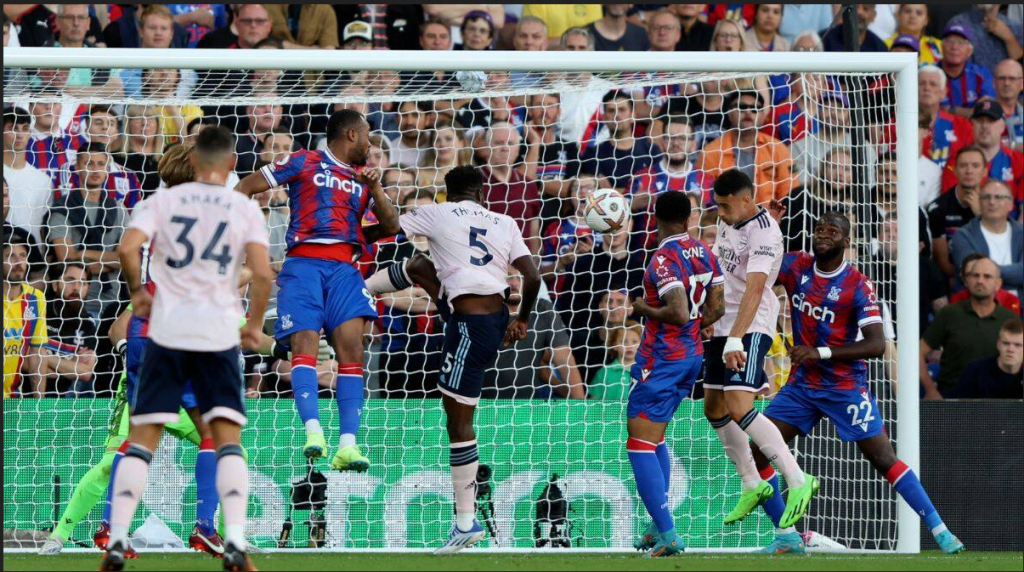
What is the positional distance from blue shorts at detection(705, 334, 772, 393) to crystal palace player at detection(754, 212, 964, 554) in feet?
0.73

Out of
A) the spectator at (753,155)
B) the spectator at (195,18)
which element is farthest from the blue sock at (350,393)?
the spectator at (195,18)

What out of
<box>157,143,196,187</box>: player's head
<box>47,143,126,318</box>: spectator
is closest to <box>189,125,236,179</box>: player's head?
<box>157,143,196,187</box>: player's head

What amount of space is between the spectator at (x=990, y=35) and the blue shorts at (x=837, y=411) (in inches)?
255

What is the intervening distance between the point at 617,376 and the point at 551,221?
1.41m

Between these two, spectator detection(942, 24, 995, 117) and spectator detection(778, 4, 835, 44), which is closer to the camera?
spectator detection(942, 24, 995, 117)

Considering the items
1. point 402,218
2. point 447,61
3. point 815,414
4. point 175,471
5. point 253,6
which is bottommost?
point 175,471

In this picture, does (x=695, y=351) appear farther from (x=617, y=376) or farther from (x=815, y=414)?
(x=617, y=376)

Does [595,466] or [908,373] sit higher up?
[908,373]

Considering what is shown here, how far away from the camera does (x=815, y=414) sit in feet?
29.3

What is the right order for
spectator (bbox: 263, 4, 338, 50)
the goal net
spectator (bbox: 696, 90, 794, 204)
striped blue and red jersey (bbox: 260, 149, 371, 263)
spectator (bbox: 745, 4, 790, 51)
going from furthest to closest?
spectator (bbox: 745, 4, 790, 51)
spectator (bbox: 263, 4, 338, 50)
spectator (bbox: 696, 90, 794, 204)
the goal net
striped blue and red jersey (bbox: 260, 149, 371, 263)

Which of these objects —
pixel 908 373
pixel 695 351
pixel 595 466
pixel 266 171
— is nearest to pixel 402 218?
pixel 266 171

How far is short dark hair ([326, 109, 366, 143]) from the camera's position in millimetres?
8266

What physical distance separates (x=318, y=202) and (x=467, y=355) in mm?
1300

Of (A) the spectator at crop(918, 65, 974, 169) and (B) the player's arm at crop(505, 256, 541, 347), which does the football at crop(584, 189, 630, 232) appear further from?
(A) the spectator at crop(918, 65, 974, 169)
